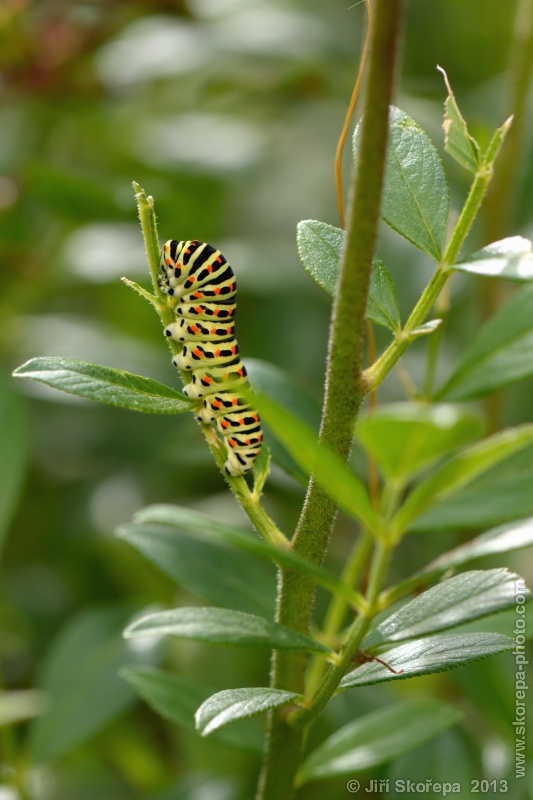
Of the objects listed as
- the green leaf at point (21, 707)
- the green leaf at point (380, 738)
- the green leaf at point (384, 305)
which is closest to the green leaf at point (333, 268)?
the green leaf at point (384, 305)

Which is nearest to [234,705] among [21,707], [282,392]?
[282,392]

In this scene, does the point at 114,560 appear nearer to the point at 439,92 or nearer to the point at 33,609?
the point at 33,609

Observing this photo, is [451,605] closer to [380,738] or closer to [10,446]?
[380,738]

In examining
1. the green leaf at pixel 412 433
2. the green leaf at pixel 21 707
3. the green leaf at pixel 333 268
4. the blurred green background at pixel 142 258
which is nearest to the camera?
the green leaf at pixel 412 433

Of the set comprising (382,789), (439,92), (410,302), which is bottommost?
(382,789)

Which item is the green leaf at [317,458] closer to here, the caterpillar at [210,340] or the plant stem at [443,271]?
the plant stem at [443,271]

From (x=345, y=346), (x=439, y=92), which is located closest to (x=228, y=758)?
(x=345, y=346)
